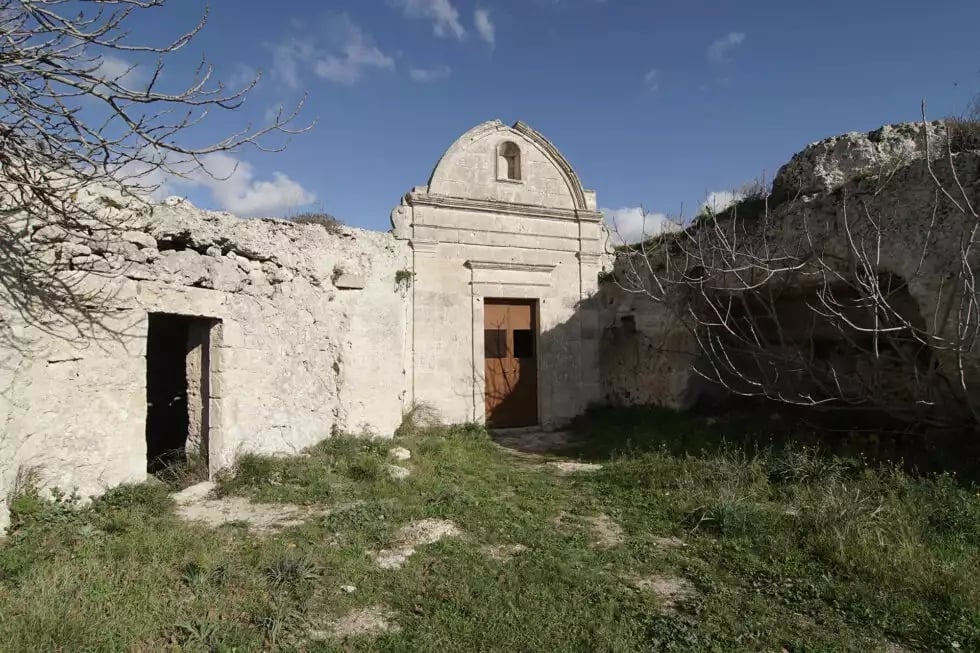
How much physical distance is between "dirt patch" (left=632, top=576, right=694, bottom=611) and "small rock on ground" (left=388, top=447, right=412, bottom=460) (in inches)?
150

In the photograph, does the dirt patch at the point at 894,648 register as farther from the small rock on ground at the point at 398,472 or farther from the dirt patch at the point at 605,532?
the small rock on ground at the point at 398,472

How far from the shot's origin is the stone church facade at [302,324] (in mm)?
4672

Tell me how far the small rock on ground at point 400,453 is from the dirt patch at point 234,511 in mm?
1896

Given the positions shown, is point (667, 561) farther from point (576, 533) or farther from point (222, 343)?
point (222, 343)

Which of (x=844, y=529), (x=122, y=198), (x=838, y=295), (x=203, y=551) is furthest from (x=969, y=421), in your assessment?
(x=122, y=198)

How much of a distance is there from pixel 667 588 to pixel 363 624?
194 cm

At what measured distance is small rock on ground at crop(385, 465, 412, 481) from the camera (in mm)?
6195

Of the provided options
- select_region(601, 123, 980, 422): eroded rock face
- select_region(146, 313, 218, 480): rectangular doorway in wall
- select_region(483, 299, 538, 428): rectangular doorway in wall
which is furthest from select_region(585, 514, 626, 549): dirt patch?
select_region(146, 313, 218, 480): rectangular doorway in wall

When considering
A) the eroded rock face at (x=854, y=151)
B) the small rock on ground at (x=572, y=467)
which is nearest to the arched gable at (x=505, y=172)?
the eroded rock face at (x=854, y=151)

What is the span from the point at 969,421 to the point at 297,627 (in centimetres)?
671

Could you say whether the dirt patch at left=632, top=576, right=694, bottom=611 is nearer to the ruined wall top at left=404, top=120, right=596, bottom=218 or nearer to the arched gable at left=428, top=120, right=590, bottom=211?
the ruined wall top at left=404, top=120, right=596, bottom=218

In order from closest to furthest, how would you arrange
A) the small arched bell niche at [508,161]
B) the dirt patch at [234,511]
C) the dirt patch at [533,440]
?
the dirt patch at [234,511], the dirt patch at [533,440], the small arched bell niche at [508,161]

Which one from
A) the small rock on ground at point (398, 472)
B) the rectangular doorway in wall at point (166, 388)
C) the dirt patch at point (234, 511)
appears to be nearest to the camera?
the dirt patch at point (234, 511)

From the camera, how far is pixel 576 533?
471 centimetres
